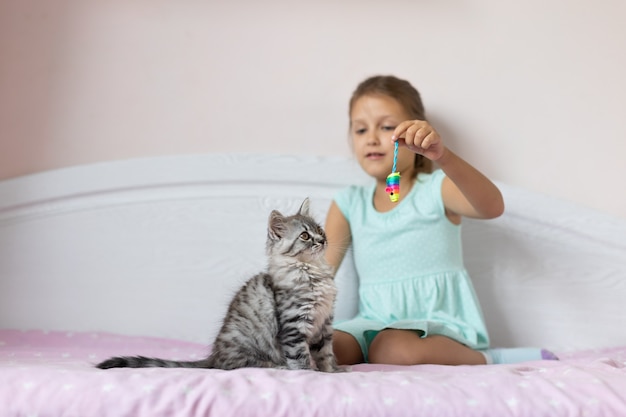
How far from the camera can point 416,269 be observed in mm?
1607

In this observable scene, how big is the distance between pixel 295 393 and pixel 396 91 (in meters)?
0.99

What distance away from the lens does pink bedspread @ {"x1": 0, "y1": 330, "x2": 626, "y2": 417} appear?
84 centimetres

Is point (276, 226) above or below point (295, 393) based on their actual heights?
above

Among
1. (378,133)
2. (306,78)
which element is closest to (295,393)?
(378,133)

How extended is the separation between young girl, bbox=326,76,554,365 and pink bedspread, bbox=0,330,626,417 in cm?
46

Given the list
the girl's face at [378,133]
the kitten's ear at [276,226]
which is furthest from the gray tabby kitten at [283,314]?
the girl's face at [378,133]

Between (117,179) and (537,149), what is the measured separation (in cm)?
120

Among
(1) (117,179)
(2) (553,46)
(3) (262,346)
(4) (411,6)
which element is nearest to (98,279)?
(1) (117,179)

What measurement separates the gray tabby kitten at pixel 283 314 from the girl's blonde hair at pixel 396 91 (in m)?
0.55

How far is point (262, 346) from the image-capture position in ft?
3.74

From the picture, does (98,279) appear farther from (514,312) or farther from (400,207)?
(514,312)

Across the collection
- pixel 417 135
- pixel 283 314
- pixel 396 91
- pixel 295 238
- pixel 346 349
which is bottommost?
pixel 346 349

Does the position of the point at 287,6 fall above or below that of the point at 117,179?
above

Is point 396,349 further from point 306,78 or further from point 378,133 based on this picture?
point 306,78
